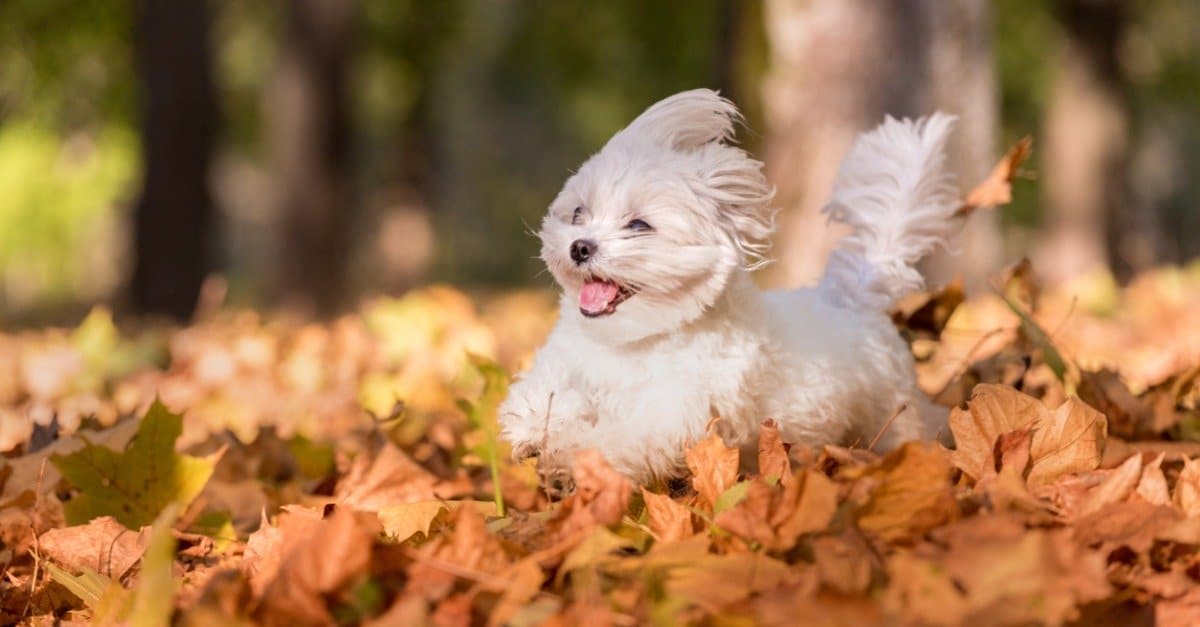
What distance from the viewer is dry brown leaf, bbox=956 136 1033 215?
3.27m

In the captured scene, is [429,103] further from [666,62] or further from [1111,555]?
[1111,555]

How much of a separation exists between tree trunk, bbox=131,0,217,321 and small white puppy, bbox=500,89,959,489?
8.03 meters

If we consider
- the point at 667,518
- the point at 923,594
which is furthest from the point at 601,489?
the point at 923,594

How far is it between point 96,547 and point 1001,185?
93.8 inches

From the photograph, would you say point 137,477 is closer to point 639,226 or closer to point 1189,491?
point 639,226

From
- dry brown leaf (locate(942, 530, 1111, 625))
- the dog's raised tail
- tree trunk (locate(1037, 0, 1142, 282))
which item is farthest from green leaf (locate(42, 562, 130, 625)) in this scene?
tree trunk (locate(1037, 0, 1142, 282))

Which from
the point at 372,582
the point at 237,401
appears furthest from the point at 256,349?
the point at 372,582

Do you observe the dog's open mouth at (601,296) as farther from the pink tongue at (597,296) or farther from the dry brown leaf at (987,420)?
the dry brown leaf at (987,420)

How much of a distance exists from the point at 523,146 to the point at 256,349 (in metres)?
36.2

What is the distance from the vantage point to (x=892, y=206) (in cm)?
326

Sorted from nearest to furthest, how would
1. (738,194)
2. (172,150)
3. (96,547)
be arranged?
(96,547) → (738,194) → (172,150)

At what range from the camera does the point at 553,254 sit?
8.23 feet

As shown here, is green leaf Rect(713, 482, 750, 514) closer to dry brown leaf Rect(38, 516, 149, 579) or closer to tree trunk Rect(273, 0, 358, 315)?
dry brown leaf Rect(38, 516, 149, 579)

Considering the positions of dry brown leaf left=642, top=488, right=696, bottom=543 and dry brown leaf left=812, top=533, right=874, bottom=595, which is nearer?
dry brown leaf left=812, top=533, right=874, bottom=595
